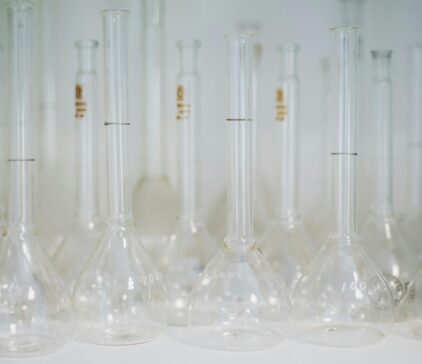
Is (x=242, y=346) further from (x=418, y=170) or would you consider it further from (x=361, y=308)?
(x=418, y=170)

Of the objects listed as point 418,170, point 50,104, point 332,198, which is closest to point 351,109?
point 332,198

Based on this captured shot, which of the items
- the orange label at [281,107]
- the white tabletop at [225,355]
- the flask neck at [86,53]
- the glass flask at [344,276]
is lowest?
the white tabletop at [225,355]

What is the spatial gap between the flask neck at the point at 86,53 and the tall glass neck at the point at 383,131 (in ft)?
1.21

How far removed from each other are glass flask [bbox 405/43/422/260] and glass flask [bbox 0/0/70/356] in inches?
21.1

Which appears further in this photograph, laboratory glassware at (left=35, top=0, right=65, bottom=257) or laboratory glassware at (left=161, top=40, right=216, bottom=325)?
laboratory glassware at (left=35, top=0, right=65, bottom=257)

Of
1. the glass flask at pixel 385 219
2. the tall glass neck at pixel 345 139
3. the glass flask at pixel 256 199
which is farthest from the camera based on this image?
the glass flask at pixel 256 199

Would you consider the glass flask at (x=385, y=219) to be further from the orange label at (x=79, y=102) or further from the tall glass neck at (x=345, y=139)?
the orange label at (x=79, y=102)

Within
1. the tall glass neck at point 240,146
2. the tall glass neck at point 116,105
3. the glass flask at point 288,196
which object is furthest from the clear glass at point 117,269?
the glass flask at point 288,196

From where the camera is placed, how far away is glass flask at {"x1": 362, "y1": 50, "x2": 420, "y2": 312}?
113 centimetres

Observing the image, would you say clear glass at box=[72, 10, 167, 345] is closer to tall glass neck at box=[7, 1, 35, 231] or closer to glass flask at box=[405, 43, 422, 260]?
tall glass neck at box=[7, 1, 35, 231]

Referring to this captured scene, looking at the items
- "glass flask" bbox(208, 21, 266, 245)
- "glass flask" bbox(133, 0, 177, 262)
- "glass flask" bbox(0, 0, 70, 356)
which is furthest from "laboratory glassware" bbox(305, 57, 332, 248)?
"glass flask" bbox(0, 0, 70, 356)

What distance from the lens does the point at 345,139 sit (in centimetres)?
103

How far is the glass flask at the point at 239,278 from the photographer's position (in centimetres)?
97

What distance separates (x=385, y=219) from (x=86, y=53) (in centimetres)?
45
